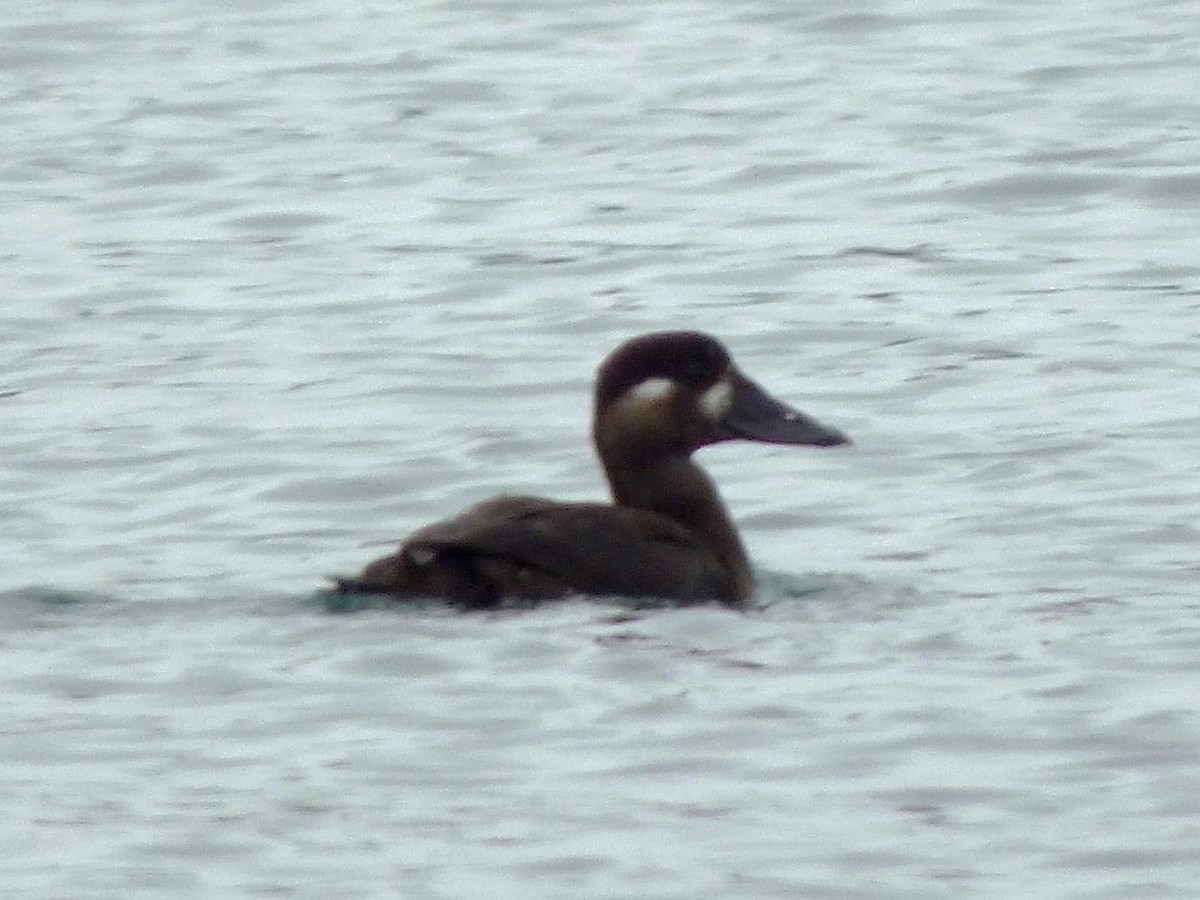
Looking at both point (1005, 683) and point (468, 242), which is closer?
point (1005, 683)

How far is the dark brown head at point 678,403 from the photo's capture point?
400 inches

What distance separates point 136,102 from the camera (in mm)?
19062

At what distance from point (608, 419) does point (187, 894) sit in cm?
328

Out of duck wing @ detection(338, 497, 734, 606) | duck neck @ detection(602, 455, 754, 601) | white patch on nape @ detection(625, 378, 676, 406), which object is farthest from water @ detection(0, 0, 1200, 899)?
white patch on nape @ detection(625, 378, 676, 406)

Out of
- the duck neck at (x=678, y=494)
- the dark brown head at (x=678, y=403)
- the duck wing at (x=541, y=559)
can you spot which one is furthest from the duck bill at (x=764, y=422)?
the duck wing at (x=541, y=559)

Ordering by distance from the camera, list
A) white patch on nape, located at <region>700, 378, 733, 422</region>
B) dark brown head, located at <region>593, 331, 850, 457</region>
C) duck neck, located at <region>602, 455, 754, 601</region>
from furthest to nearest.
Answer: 1. white patch on nape, located at <region>700, 378, 733, 422</region>
2. dark brown head, located at <region>593, 331, 850, 457</region>
3. duck neck, located at <region>602, 455, 754, 601</region>

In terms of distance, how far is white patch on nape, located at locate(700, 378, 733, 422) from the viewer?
1035 cm

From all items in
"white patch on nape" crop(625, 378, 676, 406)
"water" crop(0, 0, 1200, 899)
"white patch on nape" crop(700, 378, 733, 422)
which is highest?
"white patch on nape" crop(625, 378, 676, 406)

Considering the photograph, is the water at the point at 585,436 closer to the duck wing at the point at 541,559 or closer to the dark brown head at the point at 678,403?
the duck wing at the point at 541,559

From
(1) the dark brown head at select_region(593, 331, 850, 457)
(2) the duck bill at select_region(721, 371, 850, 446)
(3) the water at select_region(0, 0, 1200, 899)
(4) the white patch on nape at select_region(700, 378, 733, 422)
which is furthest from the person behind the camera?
(2) the duck bill at select_region(721, 371, 850, 446)

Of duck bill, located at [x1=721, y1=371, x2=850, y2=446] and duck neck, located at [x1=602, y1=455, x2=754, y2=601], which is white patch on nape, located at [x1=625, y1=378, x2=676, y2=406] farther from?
duck bill, located at [x1=721, y1=371, x2=850, y2=446]

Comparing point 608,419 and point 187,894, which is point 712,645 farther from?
point 187,894

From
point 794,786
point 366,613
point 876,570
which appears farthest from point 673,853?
point 876,570

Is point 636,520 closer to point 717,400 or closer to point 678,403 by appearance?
point 678,403
